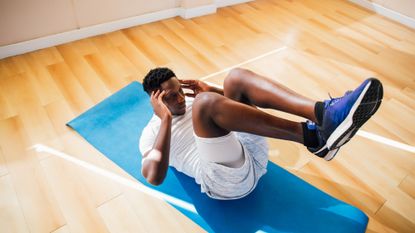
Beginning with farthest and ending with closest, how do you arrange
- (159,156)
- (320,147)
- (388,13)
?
(388,13)
(159,156)
(320,147)

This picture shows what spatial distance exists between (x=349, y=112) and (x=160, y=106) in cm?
80

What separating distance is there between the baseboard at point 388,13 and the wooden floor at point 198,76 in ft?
0.27

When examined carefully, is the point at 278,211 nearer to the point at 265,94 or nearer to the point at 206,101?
the point at 265,94

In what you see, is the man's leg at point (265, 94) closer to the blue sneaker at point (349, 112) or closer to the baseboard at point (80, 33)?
the blue sneaker at point (349, 112)

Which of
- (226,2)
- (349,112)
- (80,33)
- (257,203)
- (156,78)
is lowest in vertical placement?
(257,203)

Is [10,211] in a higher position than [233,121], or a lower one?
A: lower

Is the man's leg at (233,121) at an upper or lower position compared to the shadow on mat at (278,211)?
upper

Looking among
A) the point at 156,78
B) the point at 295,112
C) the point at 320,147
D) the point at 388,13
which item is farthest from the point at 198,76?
the point at 388,13

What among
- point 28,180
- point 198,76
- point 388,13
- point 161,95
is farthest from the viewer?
point 388,13

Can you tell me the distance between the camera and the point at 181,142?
1.47 metres

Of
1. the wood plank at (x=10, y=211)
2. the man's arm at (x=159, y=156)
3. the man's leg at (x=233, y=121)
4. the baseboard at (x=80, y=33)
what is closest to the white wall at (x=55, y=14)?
the baseboard at (x=80, y=33)

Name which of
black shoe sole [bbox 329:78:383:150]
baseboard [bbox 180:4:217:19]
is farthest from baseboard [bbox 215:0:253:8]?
black shoe sole [bbox 329:78:383:150]

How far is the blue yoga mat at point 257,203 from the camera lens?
4.89 ft

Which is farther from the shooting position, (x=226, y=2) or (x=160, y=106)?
(x=226, y=2)
